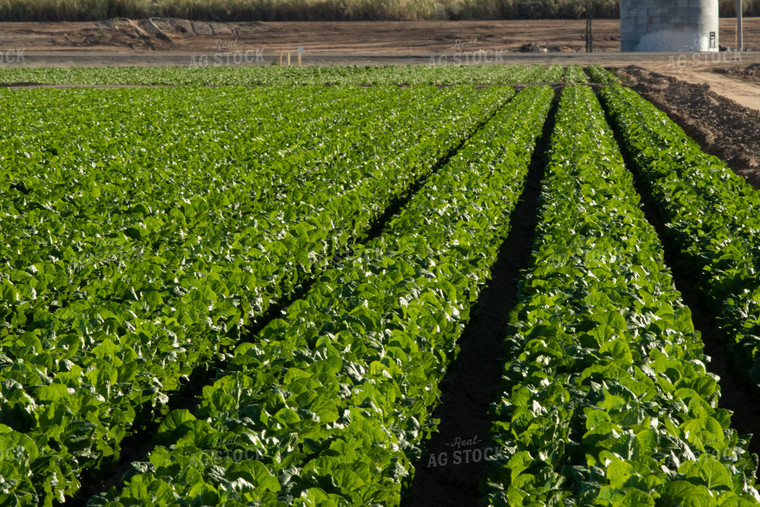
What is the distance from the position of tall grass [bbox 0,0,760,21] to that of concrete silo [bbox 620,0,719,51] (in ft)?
76.9

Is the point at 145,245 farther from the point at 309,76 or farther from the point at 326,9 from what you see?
the point at 326,9

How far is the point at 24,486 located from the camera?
12.8 feet

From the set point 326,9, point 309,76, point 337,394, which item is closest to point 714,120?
point 337,394

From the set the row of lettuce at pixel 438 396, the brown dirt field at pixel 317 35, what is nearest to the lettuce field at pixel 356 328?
the row of lettuce at pixel 438 396

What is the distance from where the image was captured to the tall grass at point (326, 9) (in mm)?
76188

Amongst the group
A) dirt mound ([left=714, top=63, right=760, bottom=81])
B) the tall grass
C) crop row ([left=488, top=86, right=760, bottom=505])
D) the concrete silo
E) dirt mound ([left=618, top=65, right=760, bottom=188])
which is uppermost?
the tall grass

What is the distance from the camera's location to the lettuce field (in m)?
3.73

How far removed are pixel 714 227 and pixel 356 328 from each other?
4.93 m

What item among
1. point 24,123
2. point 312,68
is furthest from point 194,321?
point 312,68

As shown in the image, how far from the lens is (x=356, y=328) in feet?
17.3

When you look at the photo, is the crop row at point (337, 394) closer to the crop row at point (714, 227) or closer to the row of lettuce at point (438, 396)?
the row of lettuce at point (438, 396)

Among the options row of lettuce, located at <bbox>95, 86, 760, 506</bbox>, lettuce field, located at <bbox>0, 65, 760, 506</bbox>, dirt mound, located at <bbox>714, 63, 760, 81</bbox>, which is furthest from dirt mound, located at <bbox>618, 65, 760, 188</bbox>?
row of lettuce, located at <bbox>95, 86, 760, 506</bbox>

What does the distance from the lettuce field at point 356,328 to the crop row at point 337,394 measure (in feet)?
0.06

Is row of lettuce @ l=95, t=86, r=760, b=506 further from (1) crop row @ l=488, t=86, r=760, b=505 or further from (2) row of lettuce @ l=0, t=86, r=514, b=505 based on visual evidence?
(2) row of lettuce @ l=0, t=86, r=514, b=505
